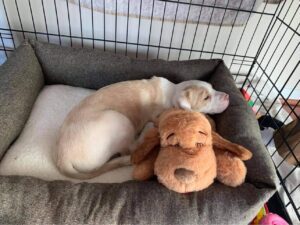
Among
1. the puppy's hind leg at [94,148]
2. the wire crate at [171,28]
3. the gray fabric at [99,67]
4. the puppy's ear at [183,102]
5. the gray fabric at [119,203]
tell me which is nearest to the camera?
the gray fabric at [119,203]

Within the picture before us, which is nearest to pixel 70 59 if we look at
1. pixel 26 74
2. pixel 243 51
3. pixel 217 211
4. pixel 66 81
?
pixel 66 81

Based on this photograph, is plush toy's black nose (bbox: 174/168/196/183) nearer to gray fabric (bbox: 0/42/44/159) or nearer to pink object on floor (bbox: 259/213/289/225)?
pink object on floor (bbox: 259/213/289/225)

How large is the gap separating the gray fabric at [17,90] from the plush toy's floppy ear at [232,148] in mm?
877

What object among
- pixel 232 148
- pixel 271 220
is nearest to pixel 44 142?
pixel 232 148

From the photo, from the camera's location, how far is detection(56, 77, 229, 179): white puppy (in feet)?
3.53

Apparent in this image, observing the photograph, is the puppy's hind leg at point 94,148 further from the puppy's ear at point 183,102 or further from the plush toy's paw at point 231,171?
the plush toy's paw at point 231,171

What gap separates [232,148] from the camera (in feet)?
3.18

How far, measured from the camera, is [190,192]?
0.91 metres

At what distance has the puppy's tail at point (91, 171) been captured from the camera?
1074 millimetres

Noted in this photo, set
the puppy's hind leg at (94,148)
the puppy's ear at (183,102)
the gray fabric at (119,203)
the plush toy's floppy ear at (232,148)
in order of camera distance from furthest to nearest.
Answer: the puppy's ear at (183,102) < the puppy's hind leg at (94,148) < the plush toy's floppy ear at (232,148) < the gray fabric at (119,203)

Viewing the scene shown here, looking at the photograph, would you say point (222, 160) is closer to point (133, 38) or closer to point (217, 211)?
point (217, 211)

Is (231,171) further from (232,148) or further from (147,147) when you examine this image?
(147,147)

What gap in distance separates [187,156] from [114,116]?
460 mm

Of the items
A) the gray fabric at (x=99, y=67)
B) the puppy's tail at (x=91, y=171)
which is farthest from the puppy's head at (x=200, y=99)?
the puppy's tail at (x=91, y=171)
